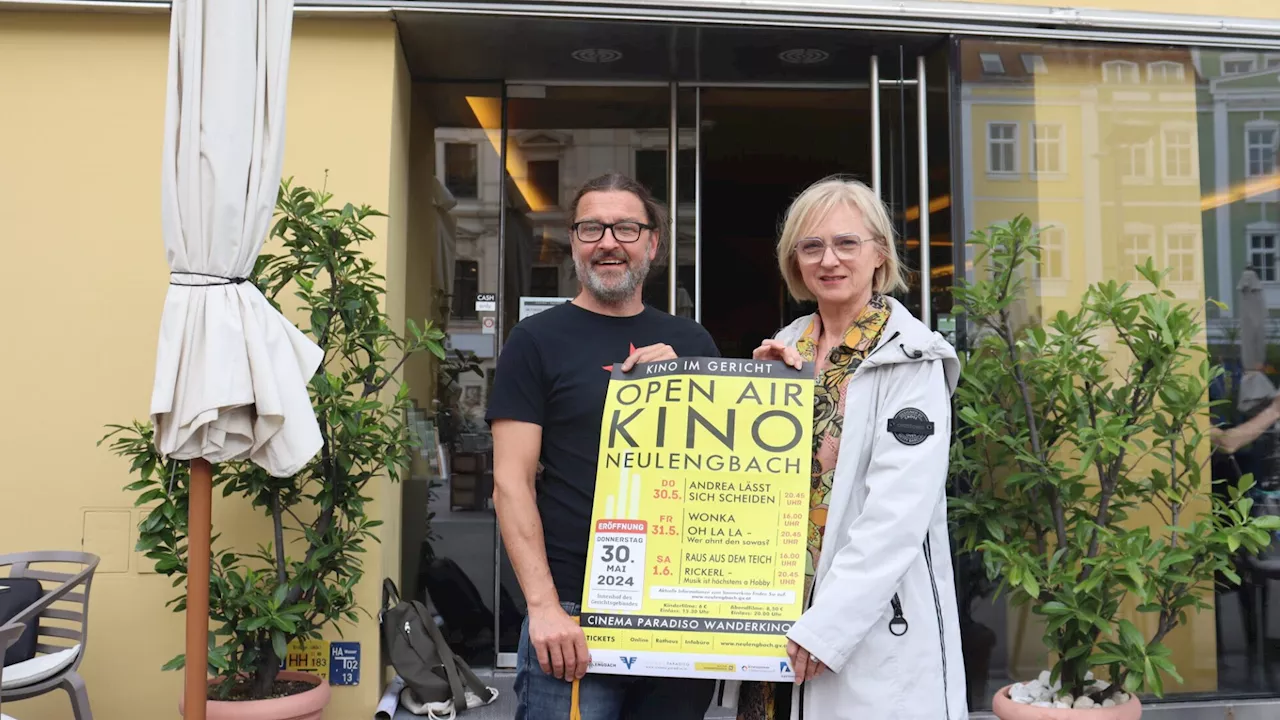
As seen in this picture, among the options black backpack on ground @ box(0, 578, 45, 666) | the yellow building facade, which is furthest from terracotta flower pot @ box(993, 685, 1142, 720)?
black backpack on ground @ box(0, 578, 45, 666)

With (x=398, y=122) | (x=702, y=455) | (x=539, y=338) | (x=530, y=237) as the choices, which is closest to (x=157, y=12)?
(x=398, y=122)

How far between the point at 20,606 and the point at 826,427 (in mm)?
3394

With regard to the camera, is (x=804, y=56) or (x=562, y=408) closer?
(x=562, y=408)

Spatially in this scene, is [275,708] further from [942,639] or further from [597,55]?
[597,55]

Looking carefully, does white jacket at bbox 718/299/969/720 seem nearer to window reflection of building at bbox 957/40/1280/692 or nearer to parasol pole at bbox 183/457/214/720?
parasol pole at bbox 183/457/214/720

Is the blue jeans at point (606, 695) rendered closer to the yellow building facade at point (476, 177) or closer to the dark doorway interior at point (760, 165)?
the dark doorway interior at point (760, 165)

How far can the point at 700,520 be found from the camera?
213cm

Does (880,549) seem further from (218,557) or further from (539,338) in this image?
(218,557)

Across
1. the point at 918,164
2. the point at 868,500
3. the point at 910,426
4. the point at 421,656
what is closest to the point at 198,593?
the point at 421,656

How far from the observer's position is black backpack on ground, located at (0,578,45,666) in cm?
377

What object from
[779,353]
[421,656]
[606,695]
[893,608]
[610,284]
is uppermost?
[610,284]

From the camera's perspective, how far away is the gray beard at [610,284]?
2.32m

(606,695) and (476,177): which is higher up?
(476,177)

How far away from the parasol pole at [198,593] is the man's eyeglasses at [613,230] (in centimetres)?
141
